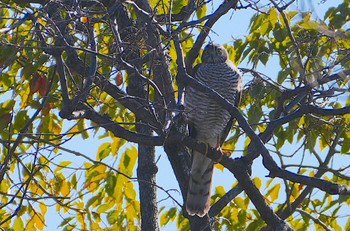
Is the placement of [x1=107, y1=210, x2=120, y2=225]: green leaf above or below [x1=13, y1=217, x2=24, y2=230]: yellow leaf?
above

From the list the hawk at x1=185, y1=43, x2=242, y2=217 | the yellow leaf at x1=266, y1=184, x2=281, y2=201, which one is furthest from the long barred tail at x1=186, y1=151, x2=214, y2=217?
the yellow leaf at x1=266, y1=184, x2=281, y2=201

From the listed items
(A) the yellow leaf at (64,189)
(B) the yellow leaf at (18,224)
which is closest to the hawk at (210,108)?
(A) the yellow leaf at (64,189)

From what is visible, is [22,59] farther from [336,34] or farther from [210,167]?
[336,34]

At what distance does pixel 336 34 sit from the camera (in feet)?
9.11

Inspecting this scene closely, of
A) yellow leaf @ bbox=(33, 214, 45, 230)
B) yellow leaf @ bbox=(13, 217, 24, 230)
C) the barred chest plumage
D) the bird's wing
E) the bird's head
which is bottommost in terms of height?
yellow leaf @ bbox=(33, 214, 45, 230)

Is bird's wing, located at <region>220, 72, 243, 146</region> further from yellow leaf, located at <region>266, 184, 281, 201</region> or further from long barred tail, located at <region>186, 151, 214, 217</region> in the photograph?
yellow leaf, located at <region>266, 184, 281, 201</region>

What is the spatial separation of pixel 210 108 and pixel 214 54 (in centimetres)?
38

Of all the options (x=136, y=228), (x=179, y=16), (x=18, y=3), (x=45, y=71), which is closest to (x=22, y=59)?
(x=45, y=71)

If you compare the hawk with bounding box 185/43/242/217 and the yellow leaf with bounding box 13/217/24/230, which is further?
the hawk with bounding box 185/43/242/217

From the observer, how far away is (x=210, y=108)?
6484 mm

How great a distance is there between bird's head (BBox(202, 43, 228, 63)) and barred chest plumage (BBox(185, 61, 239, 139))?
41mm

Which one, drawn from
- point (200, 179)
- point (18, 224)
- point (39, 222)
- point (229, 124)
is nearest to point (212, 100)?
point (229, 124)

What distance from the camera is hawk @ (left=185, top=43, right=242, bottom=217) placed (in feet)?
20.9

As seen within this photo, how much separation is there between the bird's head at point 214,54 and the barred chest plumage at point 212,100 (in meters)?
0.04
